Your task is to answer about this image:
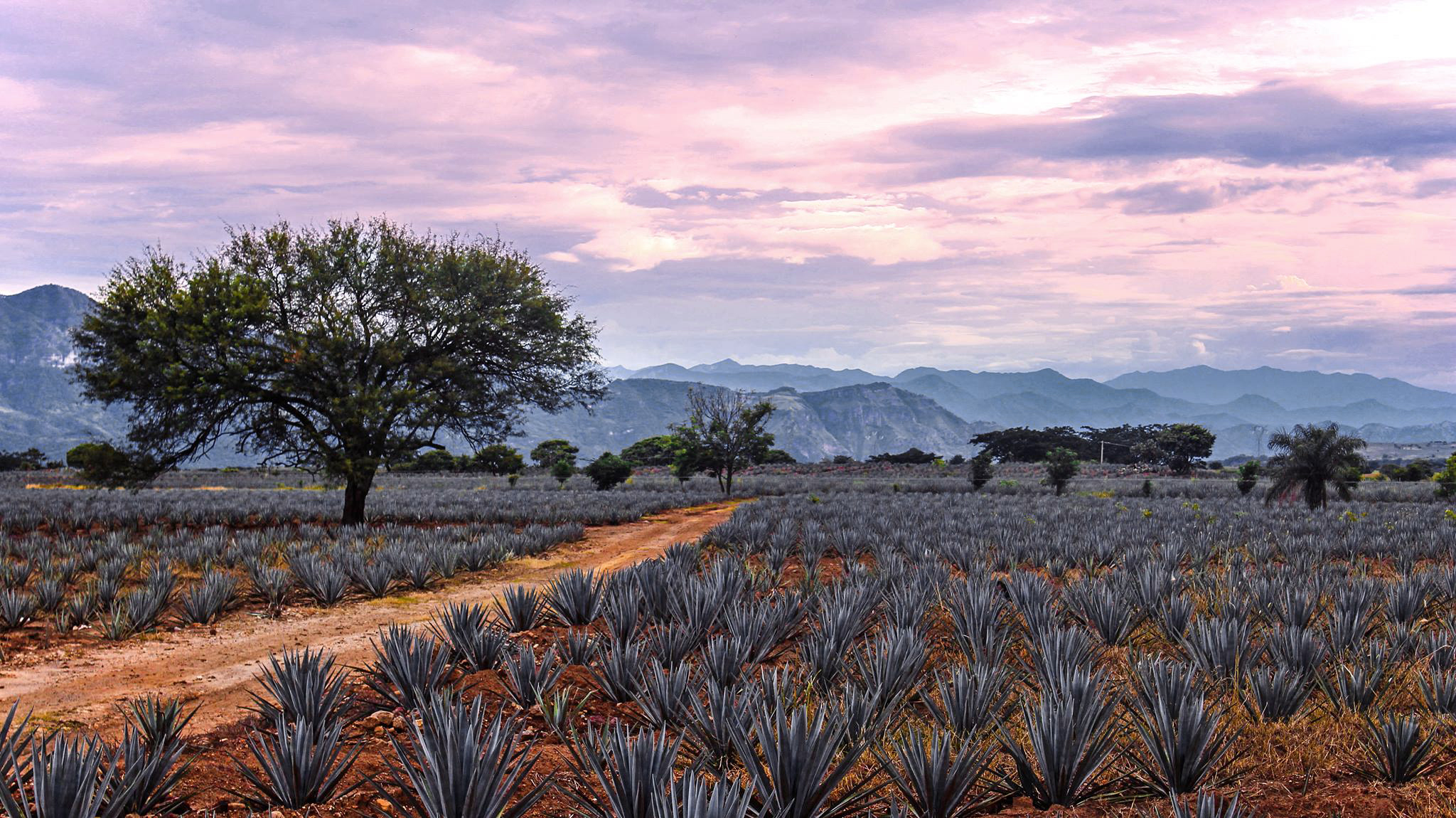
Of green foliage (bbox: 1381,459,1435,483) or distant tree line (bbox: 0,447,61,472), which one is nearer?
green foliage (bbox: 1381,459,1435,483)

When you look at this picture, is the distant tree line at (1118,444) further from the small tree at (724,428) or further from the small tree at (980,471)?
the small tree at (724,428)

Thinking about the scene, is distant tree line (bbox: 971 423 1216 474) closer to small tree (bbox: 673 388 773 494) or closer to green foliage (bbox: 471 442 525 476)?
green foliage (bbox: 471 442 525 476)

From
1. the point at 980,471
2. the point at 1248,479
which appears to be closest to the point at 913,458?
the point at 980,471

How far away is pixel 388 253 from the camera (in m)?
20.4

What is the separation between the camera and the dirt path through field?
269 inches

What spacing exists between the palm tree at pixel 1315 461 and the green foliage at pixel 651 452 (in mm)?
60263

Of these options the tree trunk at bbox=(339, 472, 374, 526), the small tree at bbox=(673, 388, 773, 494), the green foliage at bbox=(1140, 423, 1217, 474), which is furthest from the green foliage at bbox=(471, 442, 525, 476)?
the green foliage at bbox=(1140, 423, 1217, 474)

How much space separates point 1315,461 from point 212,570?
25.6m

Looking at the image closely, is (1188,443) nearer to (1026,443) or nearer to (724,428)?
(1026,443)

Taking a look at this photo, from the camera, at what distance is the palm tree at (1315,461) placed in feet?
78.7

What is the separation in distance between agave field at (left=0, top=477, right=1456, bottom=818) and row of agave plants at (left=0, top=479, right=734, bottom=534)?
41.0 feet

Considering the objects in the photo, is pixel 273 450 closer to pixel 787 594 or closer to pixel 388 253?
pixel 388 253

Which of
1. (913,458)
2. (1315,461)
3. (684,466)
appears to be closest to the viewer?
(1315,461)

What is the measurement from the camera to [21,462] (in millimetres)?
69562
